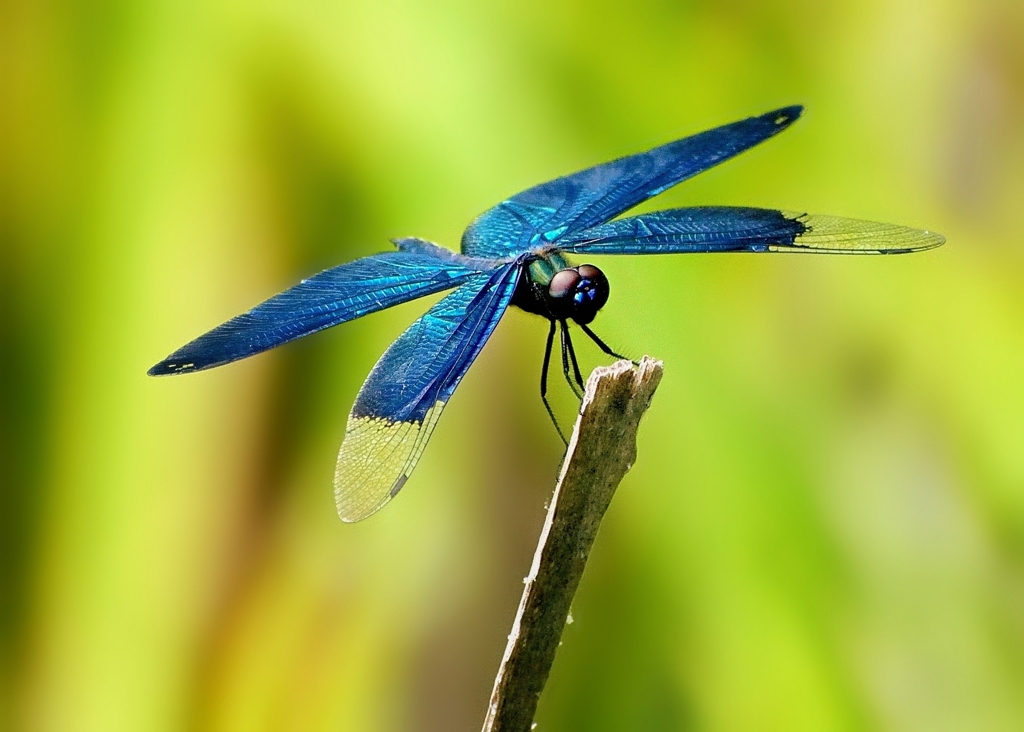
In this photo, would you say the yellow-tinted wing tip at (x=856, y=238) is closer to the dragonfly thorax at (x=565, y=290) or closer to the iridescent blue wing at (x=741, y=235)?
the iridescent blue wing at (x=741, y=235)

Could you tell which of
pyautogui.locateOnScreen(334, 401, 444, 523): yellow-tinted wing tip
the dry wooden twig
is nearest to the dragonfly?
pyautogui.locateOnScreen(334, 401, 444, 523): yellow-tinted wing tip

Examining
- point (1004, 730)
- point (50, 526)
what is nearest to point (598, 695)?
point (1004, 730)

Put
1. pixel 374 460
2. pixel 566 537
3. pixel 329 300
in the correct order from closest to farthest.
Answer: pixel 566 537 → pixel 374 460 → pixel 329 300

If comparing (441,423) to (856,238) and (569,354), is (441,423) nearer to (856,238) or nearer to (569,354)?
(569,354)

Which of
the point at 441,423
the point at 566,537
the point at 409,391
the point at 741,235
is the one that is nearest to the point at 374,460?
the point at 409,391

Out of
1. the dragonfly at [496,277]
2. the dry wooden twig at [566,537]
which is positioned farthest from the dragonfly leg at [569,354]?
the dry wooden twig at [566,537]

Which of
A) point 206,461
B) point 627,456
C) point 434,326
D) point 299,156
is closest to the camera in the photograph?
point 627,456

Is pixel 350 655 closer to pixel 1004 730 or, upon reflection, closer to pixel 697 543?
pixel 697 543
